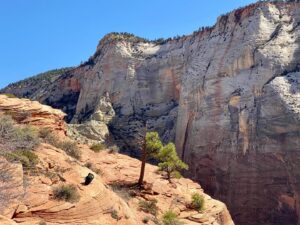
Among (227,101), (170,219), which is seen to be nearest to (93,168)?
(170,219)

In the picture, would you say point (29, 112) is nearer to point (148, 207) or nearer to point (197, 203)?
point (148, 207)

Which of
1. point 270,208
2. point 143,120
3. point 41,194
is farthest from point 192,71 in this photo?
point 41,194

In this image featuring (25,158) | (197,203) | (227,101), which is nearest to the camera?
(25,158)

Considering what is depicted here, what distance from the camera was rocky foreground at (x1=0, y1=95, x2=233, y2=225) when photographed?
19219 mm

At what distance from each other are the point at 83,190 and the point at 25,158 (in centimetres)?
291

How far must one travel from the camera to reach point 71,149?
30578mm

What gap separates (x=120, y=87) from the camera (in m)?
58.8

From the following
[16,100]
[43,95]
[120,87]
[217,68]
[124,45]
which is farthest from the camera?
[43,95]

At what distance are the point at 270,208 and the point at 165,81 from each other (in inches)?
896

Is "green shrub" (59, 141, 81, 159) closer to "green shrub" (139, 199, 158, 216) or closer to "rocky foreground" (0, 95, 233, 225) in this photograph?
"rocky foreground" (0, 95, 233, 225)

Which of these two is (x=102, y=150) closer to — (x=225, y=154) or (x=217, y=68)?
(x=225, y=154)

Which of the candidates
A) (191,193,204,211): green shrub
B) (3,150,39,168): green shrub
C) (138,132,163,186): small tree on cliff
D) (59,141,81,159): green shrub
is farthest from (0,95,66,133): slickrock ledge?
(191,193,204,211): green shrub

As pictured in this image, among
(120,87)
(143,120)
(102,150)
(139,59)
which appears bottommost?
(102,150)

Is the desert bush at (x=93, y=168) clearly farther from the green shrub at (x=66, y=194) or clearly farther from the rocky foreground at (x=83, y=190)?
the green shrub at (x=66, y=194)
